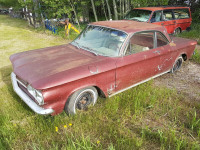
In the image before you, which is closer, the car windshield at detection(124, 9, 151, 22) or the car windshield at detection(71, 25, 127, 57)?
the car windshield at detection(71, 25, 127, 57)

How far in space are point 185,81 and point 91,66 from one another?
290cm

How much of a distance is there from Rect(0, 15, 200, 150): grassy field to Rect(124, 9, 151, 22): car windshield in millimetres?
4427

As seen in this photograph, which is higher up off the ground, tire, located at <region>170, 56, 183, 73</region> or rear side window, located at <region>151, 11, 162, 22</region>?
rear side window, located at <region>151, 11, 162, 22</region>

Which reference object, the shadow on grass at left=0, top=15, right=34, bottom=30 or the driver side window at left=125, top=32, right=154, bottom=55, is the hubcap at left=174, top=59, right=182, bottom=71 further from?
the shadow on grass at left=0, top=15, right=34, bottom=30

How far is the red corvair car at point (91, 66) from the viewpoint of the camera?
8.14 feet

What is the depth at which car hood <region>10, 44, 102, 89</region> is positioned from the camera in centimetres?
247

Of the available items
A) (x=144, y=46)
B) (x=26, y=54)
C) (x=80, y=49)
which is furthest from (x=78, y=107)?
(x=144, y=46)

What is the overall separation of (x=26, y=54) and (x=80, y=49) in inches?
45.1

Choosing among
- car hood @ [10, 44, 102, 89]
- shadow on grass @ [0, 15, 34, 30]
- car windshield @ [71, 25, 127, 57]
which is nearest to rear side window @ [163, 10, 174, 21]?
car windshield @ [71, 25, 127, 57]

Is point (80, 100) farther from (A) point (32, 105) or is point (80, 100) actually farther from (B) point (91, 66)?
(A) point (32, 105)

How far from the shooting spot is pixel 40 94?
2.37 metres

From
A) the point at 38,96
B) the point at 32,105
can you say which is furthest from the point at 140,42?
the point at 32,105

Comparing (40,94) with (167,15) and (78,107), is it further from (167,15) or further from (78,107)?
(167,15)

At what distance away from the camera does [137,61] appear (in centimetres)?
333
